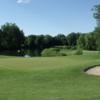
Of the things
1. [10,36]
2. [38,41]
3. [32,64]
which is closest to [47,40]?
[38,41]

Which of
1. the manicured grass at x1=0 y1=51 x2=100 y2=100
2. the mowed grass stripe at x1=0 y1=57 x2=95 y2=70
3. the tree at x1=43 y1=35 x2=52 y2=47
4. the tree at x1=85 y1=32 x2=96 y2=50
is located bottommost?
the manicured grass at x1=0 y1=51 x2=100 y2=100

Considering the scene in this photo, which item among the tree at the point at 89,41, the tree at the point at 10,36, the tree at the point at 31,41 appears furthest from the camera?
the tree at the point at 31,41

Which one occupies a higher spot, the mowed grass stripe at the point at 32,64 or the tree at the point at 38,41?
the tree at the point at 38,41

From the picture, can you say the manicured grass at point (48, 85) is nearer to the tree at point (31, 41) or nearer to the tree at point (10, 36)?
the tree at point (10, 36)

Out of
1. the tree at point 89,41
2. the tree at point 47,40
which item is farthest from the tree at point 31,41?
the tree at point 89,41

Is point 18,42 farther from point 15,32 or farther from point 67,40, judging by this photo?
point 67,40

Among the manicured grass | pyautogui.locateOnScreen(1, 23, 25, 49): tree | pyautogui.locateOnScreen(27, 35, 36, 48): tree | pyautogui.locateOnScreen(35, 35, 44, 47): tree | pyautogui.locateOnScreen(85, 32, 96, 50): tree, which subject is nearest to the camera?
the manicured grass

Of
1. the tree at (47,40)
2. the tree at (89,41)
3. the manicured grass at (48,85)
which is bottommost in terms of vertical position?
the manicured grass at (48,85)

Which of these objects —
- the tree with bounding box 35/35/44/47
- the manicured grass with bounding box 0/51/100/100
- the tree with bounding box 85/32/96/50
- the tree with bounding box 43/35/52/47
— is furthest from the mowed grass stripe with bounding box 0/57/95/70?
the tree with bounding box 43/35/52/47

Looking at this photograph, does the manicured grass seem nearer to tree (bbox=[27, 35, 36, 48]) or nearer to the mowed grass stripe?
the mowed grass stripe

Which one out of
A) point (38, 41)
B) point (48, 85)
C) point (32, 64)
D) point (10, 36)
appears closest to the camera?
point (48, 85)

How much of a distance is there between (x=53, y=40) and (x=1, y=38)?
5961cm

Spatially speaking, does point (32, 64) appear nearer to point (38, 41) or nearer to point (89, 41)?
point (89, 41)

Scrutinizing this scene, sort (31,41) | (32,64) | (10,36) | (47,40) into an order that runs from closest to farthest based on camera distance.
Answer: (32,64)
(10,36)
(31,41)
(47,40)
